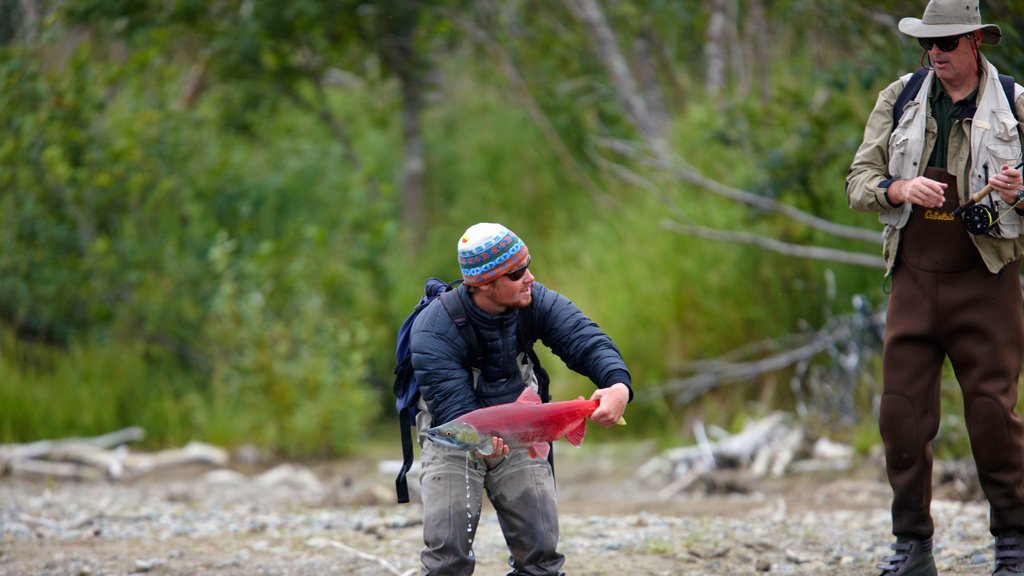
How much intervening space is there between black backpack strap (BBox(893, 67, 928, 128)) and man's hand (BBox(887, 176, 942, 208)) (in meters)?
0.32

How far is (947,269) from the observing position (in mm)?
4449

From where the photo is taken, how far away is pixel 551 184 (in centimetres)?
1430

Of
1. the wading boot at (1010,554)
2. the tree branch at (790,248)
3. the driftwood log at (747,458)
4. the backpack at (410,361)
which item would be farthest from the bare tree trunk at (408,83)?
the wading boot at (1010,554)

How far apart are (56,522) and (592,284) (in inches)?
226

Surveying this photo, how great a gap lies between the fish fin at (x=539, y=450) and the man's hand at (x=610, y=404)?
30cm

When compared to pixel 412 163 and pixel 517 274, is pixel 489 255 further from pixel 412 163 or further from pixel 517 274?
pixel 412 163

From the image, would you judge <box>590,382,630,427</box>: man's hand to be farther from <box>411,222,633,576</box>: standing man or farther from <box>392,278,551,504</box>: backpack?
<box>392,278,551,504</box>: backpack

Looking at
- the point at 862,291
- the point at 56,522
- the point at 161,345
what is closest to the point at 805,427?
the point at 862,291


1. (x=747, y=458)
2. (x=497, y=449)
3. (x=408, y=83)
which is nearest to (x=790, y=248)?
(x=747, y=458)

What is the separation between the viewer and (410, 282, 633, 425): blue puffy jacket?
422 cm

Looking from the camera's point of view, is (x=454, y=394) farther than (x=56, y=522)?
No

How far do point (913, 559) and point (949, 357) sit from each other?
772 millimetres

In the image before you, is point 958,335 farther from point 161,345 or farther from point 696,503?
point 161,345

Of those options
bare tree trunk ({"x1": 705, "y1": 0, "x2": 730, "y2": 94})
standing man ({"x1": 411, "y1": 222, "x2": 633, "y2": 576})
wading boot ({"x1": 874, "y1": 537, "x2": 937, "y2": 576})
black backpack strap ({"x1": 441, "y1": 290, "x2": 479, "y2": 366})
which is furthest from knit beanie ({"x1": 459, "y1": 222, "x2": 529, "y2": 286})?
bare tree trunk ({"x1": 705, "y1": 0, "x2": 730, "y2": 94})
